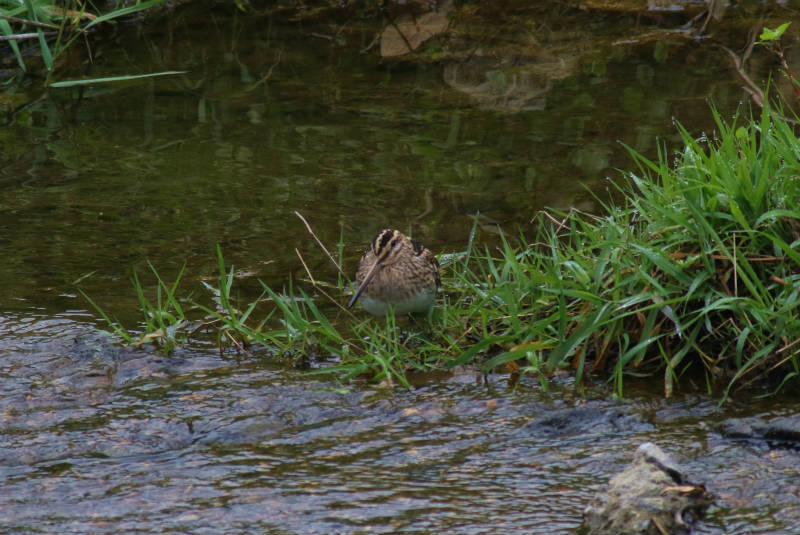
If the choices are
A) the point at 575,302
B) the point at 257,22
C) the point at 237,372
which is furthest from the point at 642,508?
the point at 257,22

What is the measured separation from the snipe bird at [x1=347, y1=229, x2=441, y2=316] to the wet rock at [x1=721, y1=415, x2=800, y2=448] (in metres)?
1.84

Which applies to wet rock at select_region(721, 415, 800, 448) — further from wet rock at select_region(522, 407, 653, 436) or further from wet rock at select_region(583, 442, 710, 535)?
wet rock at select_region(583, 442, 710, 535)

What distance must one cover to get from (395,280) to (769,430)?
6.79ft

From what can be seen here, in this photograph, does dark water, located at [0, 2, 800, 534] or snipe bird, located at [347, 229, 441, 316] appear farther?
snipe bird, located at [347, 229, 441, 316]

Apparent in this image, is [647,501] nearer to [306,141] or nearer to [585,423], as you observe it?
[585,423]

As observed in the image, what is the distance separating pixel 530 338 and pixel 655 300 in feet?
2.25

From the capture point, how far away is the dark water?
427 centimetres

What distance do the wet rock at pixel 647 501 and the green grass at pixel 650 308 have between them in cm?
87

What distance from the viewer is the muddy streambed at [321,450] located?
4.09 meters

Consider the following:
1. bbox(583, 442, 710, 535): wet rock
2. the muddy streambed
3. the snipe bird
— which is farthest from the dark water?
the snipe bird

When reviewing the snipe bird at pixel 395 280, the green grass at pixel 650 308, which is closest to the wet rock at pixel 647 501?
the green grass at pixel 650 308

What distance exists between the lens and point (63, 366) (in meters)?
5.59

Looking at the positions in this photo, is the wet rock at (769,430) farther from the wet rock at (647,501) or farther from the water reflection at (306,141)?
the water reflection at (306,141)

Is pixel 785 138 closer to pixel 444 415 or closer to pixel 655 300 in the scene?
pixel 655 300
